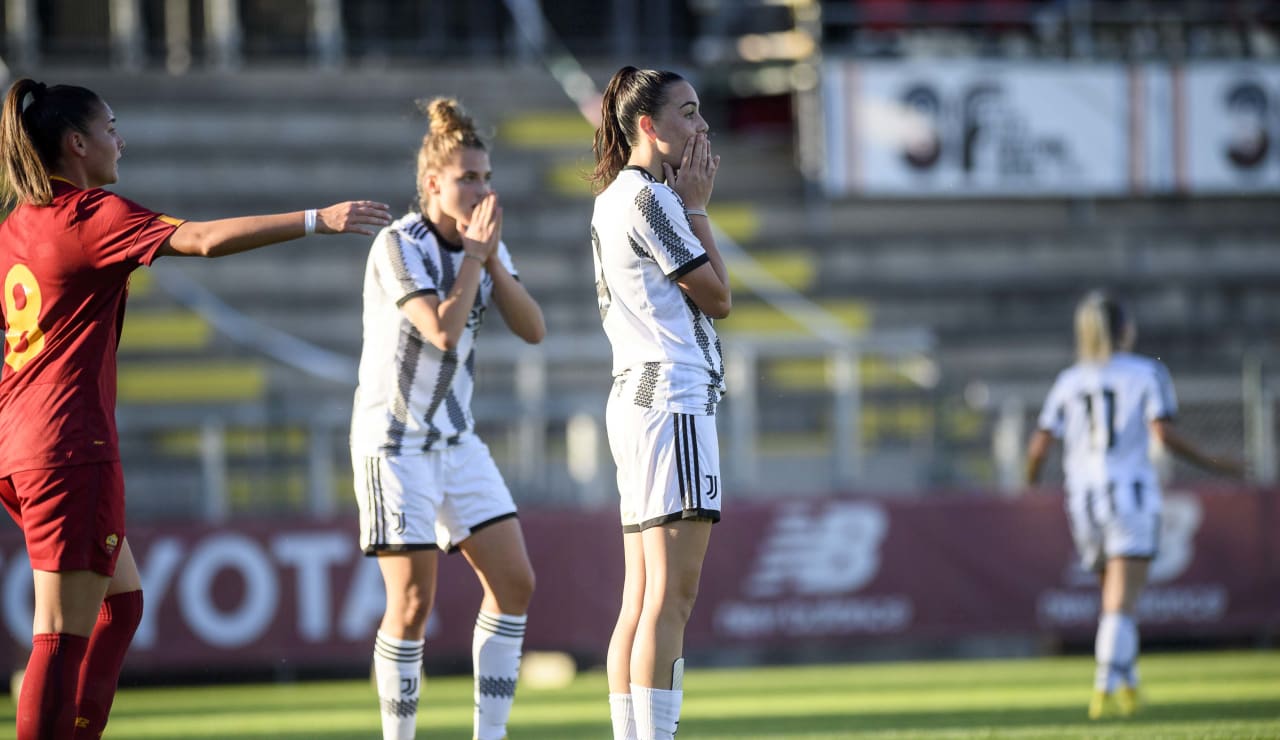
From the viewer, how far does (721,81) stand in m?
19.6

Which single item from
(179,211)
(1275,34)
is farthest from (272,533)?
(1275,34)

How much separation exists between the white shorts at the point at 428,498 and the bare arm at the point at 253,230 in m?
1.53

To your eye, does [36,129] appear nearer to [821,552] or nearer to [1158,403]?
[1158,403]

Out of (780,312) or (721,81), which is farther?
(721,81)

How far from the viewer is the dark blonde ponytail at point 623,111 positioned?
529 cm

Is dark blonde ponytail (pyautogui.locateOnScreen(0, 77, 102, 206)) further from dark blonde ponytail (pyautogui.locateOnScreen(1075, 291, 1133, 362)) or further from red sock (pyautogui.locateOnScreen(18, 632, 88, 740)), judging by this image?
dark blonde ponytail (pyautogui.locateOnScreen(1075, 291, 1133, 362))

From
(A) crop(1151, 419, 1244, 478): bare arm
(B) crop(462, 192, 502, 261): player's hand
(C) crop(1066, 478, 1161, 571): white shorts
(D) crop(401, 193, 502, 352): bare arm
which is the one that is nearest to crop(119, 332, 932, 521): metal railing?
(C) crop(1066, 478, 1161, 571): white shorts

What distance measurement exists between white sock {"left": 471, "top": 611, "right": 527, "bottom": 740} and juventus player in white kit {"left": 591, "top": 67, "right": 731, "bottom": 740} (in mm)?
909

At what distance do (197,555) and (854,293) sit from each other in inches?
319

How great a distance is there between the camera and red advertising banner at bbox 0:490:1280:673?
11.7m

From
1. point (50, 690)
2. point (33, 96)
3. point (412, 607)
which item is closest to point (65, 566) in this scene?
point (50, 690)

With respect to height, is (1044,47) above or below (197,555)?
above

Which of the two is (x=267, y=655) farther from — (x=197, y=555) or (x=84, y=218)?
(x=84, y=218)

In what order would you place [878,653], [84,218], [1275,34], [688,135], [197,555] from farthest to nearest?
→ 1. [1275,34]
2. [878,653]
3. [197,555]
4. [688,135]
5. [84,218]
